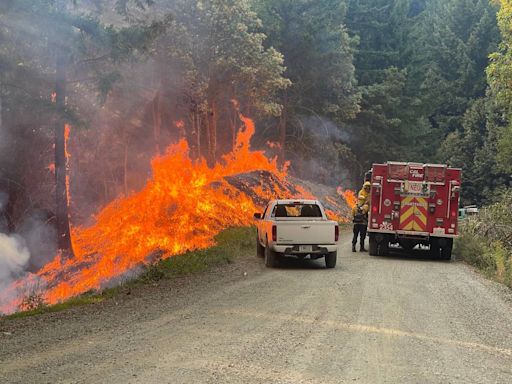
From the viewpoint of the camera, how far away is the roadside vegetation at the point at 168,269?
11414 mm

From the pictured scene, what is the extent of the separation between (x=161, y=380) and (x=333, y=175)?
4453 cm

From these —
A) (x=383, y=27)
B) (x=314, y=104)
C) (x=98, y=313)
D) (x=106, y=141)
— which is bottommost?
(x=98, y=313)

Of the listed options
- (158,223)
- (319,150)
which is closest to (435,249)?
(158,223)

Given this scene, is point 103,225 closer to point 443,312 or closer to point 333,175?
point 443,312

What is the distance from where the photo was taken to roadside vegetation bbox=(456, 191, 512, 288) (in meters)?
15.7

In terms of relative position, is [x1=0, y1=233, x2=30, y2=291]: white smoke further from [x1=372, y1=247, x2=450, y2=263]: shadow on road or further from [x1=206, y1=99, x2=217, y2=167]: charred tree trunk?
[x1=206, y1=99, x2=217, y2=167]: charred tree trunk

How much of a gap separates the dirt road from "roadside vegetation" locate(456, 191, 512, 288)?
9.48 feet

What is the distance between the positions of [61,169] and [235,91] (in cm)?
1842

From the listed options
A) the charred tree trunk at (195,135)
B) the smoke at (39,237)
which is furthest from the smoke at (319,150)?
the smoke at (39,237)

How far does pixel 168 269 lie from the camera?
15.1 meters

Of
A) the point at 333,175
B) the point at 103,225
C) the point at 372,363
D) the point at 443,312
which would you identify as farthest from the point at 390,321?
the point at 333,175

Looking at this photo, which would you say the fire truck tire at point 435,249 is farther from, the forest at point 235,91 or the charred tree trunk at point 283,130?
the charred tree trunk at point 283,130

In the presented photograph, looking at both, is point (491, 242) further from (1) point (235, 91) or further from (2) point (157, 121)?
(1) point (235, 91)

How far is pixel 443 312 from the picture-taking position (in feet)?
33.2
